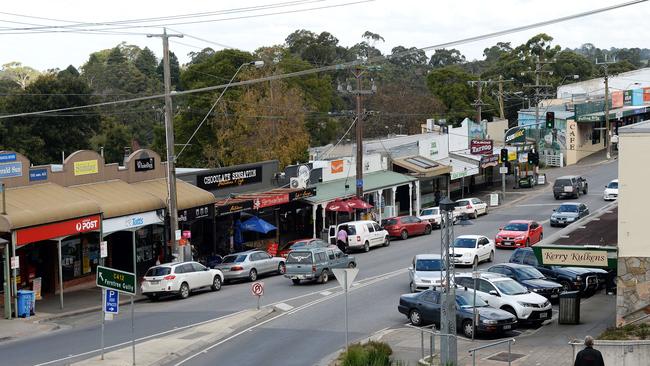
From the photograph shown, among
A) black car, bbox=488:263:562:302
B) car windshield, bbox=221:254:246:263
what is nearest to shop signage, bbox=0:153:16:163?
car windshield, bbox=221:254:246:263

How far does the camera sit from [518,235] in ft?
152

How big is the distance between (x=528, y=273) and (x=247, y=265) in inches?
490

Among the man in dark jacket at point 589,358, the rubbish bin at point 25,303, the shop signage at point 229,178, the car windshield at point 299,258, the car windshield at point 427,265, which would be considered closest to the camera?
the man in dark jacket at point 589,358

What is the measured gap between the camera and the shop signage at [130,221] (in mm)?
36969

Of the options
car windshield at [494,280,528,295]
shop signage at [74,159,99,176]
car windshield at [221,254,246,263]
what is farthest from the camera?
car windshield at [221,254,246,263]

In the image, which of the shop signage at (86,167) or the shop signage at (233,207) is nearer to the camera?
the shop signage at (86,167)

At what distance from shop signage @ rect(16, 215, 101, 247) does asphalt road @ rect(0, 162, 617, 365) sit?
124 inches

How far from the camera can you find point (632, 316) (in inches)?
1001

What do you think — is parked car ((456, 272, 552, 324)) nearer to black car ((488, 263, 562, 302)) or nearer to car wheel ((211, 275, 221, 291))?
black car ((488, 263, 562, 302))

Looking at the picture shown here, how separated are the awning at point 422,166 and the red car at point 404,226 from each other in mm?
9833

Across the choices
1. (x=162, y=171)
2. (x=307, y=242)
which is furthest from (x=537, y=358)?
(x=162, y=171)

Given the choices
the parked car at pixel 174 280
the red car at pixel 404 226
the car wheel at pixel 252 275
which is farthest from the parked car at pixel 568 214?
the parked car at pixel 174 280

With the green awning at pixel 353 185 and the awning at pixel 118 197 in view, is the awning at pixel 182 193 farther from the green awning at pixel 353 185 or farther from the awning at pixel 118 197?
the green awning at pixel 353 185

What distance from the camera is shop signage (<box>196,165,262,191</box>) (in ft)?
151
